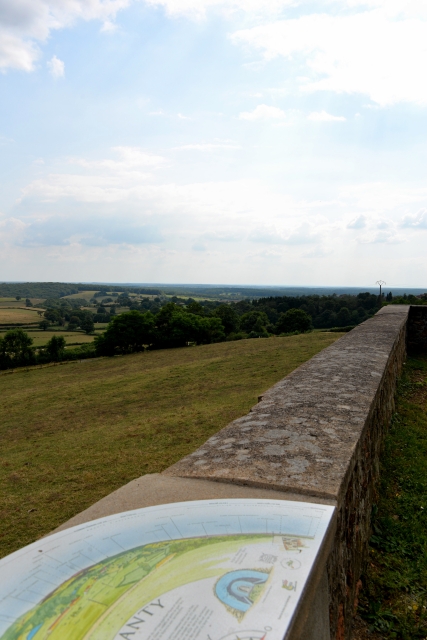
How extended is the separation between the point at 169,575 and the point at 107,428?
9672 millimetres

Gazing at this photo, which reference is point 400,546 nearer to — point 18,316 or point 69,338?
point 69,338

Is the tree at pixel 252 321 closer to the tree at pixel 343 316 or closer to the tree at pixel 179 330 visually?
the tree at pixel 343 316

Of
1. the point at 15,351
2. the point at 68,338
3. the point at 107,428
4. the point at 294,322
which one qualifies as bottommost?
the point at 68,338

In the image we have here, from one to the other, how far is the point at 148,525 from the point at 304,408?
8.13 ft

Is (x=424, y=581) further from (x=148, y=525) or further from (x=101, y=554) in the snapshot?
(x=101, y=554)

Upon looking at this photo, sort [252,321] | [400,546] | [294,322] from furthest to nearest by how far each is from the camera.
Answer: [252,321], [294,322], [400,546]

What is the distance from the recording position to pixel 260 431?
3531 mm

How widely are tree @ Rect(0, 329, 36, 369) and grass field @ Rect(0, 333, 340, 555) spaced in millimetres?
14975

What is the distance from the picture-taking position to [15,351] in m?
36.2

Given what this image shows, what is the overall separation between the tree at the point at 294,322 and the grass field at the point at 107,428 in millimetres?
28432

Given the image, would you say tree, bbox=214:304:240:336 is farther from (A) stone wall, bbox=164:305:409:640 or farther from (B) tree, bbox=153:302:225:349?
(A) stone wall, bbox=164:305:409:640

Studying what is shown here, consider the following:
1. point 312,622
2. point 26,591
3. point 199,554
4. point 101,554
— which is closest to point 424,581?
point 312,622

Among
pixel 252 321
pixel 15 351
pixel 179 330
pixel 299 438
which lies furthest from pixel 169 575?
pixel 252 321

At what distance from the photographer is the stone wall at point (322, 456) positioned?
8.04 ft
